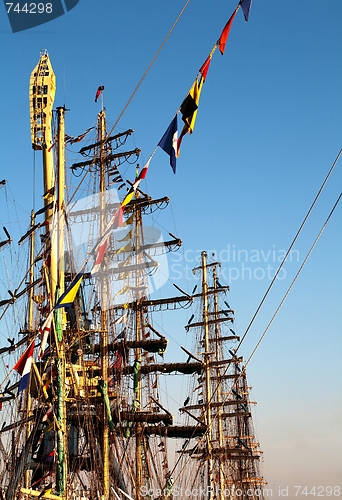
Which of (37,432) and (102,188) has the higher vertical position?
(102,188)

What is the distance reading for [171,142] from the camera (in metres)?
14.8

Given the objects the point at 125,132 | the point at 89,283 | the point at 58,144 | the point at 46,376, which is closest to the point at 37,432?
Answer: the point at 46,376

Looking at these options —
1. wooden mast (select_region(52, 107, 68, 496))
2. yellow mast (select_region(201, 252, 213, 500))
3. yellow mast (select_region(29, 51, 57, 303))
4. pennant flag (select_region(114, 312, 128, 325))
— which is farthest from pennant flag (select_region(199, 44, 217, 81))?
yellow mast (select_region(201, 252, 213, 500))

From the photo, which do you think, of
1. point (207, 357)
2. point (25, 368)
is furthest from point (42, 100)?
point (207, 357)

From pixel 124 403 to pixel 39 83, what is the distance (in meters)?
15.6

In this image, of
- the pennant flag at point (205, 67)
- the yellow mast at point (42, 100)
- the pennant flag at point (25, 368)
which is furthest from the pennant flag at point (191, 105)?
the yellow mast at point (42, 100)

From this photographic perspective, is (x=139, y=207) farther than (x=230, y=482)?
No

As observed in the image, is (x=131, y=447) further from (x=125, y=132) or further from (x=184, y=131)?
(x=184, y=131)

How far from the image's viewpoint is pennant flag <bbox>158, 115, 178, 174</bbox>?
1480 centimetres

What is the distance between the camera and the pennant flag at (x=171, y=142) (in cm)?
1480

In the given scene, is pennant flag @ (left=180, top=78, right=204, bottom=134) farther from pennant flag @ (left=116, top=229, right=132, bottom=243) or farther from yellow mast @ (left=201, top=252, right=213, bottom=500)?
yellow mast @ (left=201, top=252, right=213, bottom=500)

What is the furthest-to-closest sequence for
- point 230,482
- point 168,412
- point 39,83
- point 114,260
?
point 230,482, point 114,260, point 168,412, point 39,83

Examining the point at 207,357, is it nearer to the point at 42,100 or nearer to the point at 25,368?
the point at 42,100

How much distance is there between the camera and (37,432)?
914 inches
